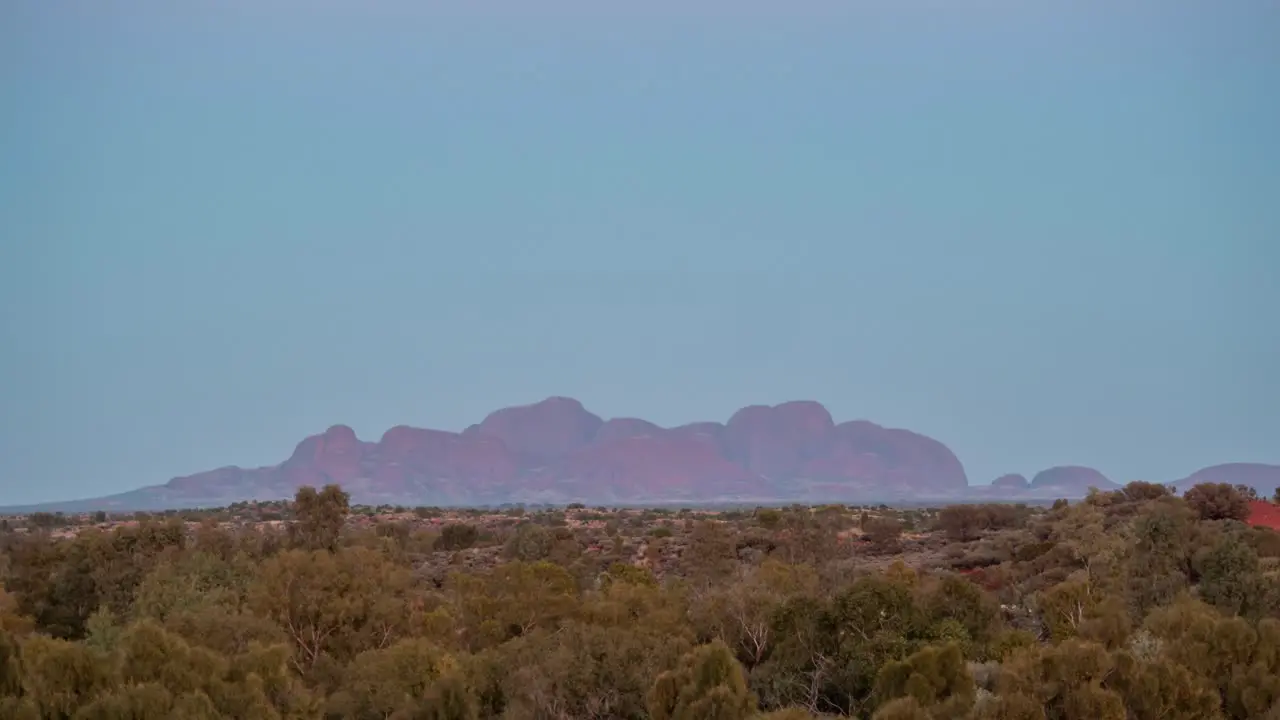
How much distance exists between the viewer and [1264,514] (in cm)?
7094

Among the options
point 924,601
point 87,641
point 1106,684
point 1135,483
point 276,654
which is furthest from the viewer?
point 1135,483

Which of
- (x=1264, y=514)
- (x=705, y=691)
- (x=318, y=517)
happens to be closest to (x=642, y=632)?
(x=705, y=691)

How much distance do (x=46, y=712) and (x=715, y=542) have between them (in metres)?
41.3

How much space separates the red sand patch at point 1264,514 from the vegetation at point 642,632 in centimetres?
725

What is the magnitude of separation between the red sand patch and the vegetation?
7.25 meters

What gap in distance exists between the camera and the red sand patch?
67.7 m

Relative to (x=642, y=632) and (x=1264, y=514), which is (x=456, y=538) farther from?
(x=642, y=632)

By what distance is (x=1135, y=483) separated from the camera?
7888 centimetres

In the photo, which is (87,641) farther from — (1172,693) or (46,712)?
(1172,693)

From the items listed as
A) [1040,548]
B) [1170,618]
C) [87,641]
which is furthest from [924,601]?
[1040,548]

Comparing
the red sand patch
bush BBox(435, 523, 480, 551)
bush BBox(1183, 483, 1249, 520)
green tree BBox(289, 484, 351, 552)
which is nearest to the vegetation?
green tree BBox(289, 484, 351, 552)

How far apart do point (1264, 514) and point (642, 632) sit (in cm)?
5277

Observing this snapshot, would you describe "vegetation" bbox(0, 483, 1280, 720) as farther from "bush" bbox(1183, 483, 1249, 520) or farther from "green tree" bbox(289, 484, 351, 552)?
"bush" bbox(1183, 483, 1249, 520)

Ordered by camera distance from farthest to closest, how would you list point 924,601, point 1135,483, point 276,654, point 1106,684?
point 1135,483 < point 924,601 < point 276,654 < point 1106,684
